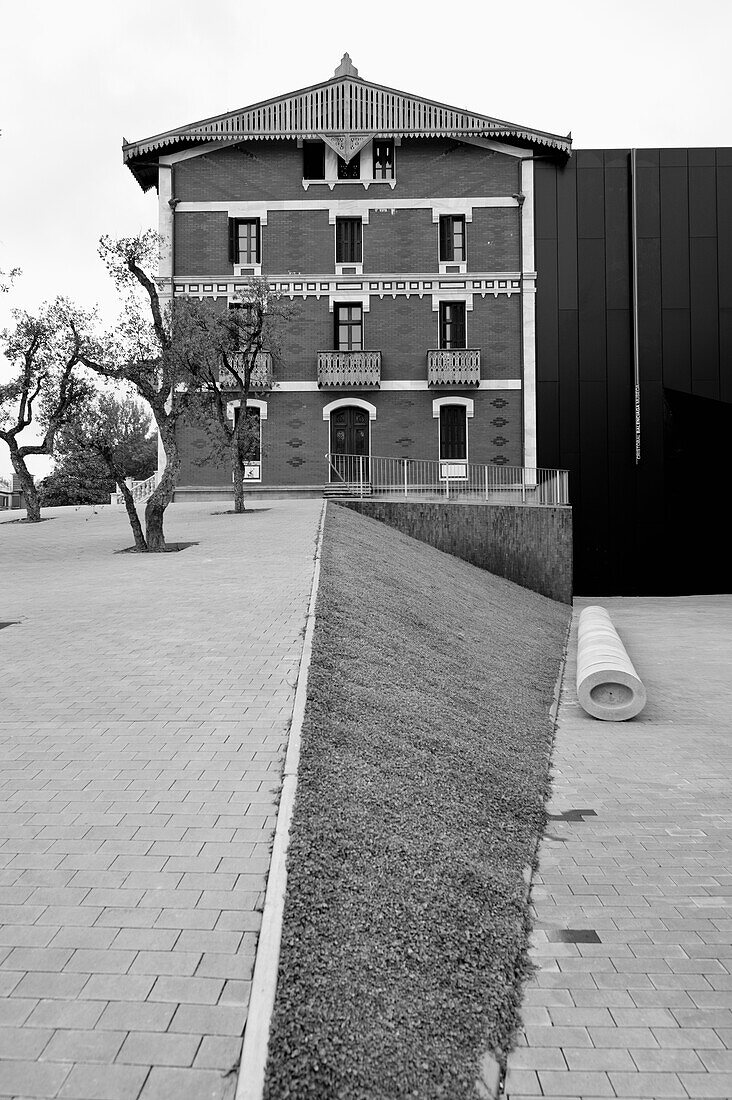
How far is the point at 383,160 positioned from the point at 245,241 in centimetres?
539

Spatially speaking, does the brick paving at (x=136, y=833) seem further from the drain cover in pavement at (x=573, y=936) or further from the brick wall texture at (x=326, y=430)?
the brick wall texture at (x=326, y=430)

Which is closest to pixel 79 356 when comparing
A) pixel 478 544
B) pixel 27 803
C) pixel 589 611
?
pixel 478 544

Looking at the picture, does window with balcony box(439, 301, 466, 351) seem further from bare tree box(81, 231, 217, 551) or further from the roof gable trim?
bare tree box(81, 231, 217, 551)

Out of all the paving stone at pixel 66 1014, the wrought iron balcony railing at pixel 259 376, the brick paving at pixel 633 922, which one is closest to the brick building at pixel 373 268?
the wrought iron balcony railing at pixel 259 376

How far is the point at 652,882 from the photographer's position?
5.91 meters

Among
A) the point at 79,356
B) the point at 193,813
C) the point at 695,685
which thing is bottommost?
the point at 695,685

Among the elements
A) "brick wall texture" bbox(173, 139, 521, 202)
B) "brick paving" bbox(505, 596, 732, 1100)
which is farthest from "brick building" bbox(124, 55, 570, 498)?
"brick paving" bbox(505, 596, 732, 1100)

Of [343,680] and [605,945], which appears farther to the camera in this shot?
[343,680]

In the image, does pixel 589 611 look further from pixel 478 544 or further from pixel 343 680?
pixel 343 680

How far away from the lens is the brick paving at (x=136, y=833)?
330cm

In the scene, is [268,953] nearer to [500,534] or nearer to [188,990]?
[188,990]

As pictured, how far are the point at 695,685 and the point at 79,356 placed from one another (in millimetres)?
13700

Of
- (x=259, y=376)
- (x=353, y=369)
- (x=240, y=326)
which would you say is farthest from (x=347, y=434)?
(x=240, y=326)

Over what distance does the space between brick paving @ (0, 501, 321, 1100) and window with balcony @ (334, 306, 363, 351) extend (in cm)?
1995
